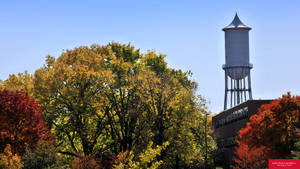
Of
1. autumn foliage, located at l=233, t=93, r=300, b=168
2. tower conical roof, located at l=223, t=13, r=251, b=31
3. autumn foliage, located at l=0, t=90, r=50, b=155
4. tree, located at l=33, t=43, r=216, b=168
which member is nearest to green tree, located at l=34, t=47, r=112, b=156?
tree, located at l=33, t=43, r=216, b=168

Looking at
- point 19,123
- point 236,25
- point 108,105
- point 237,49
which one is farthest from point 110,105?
point 236,25

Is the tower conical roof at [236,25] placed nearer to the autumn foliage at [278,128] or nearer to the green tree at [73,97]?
the green tree at [73,97]

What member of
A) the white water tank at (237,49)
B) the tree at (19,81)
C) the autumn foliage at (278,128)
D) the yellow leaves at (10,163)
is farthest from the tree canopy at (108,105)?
the white water tank at (237,49)

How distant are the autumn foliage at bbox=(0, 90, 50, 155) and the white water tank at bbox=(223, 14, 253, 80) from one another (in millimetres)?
63637

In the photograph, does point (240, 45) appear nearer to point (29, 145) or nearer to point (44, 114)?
point (44, 114)

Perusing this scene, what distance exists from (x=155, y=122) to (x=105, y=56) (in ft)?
34.9

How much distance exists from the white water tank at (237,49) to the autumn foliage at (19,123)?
6364 centimetres

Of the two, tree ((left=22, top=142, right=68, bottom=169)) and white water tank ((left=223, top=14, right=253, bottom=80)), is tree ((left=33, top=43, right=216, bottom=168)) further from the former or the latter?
white water tank ((left=223, top=14, right=253, bottom=80))

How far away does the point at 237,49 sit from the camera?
11325 centimetres

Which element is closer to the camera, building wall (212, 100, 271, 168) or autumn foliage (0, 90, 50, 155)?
autumn foliage (0, 90, 50, 155)

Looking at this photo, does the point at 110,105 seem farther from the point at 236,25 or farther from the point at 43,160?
the point at 236,25

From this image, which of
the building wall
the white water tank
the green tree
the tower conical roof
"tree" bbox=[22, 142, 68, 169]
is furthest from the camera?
the tower conical roof

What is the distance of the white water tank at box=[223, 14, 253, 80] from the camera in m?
114

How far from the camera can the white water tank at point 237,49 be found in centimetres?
11350
